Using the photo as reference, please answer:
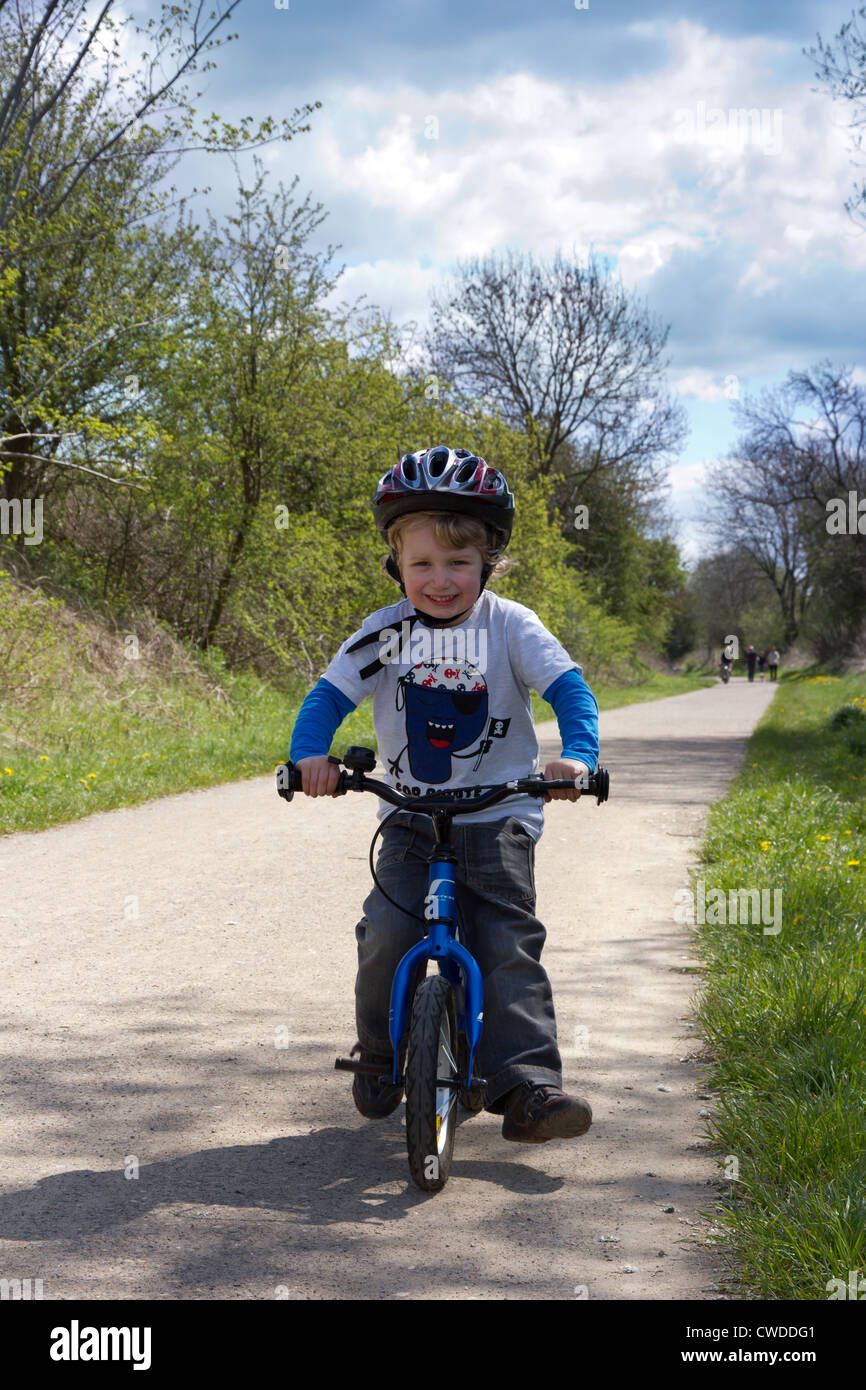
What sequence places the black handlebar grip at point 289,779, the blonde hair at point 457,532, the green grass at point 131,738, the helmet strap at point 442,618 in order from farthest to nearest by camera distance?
the green grass at point 131,738, the helmet strap at point 442,618, the blonde hair at point 457,532, the black handlebar grip at point 289,779

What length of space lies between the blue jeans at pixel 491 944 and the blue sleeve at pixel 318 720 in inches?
15.3

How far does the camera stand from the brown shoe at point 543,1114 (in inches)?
129

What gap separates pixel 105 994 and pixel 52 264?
1507 cm

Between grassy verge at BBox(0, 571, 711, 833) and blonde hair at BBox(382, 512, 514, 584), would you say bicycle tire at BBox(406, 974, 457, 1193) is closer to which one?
blonde hair at BBox(382, 512, 514, 584)

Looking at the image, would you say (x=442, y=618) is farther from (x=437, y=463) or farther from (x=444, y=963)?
(x=444, y=963)

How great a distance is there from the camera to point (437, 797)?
3357 millimetres

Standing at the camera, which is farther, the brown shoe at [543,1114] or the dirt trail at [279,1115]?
the brown shoe at [543,1114]

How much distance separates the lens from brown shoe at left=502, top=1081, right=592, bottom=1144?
10.8 ft

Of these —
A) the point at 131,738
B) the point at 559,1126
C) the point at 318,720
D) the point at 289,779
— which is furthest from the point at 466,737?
the point at 131,738

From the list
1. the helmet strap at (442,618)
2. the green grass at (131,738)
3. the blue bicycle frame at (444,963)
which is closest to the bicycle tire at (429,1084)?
the blue bicycle frame at (444,963)

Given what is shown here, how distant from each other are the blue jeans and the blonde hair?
791 millimetres

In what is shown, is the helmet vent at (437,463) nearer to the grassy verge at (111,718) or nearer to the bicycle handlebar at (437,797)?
the bicycle handlebar at (437,797)
